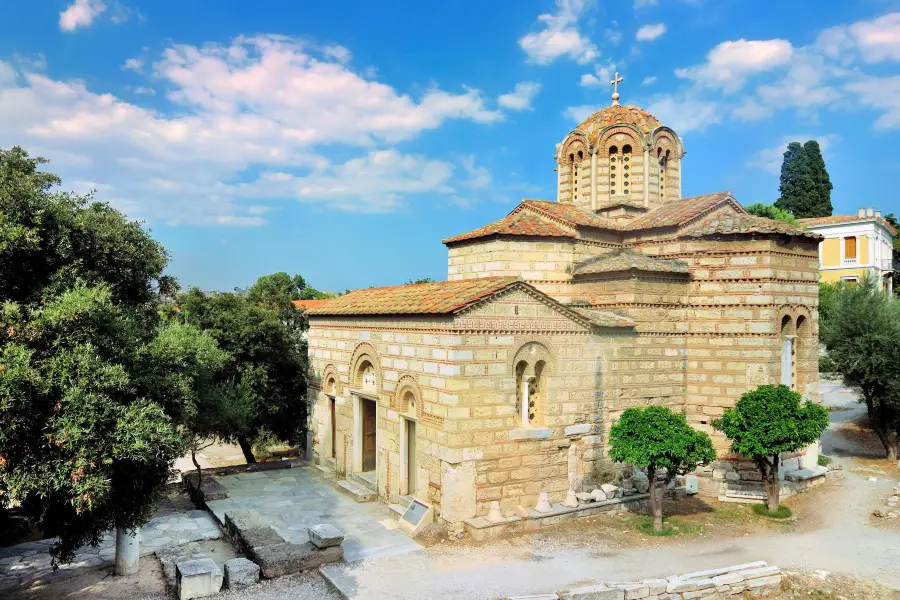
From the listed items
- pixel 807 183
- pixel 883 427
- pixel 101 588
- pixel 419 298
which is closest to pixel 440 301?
pixel 419 298

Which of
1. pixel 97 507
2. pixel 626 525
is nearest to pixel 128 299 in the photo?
pixel 97 507

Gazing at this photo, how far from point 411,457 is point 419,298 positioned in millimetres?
3136

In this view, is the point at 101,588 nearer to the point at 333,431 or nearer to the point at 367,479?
the point at 367,479

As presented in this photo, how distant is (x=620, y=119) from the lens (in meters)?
17.1

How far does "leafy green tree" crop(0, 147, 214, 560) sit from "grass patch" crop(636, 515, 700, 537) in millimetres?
7932

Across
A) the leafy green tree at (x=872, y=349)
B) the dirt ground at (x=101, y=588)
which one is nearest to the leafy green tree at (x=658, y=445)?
the dirt ground at (x=101, y=588)

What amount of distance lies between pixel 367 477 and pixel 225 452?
47.2 ft

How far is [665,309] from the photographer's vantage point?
13.5m

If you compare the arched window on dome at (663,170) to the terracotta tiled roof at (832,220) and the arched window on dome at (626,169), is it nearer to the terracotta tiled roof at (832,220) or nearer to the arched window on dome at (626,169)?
the arched window on dome at (626,169)

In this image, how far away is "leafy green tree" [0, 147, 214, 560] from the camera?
6410 mm

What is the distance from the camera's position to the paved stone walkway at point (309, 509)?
10.2m

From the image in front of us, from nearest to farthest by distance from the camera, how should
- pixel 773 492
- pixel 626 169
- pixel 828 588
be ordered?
pixel 828 588
pixel 773 492
pixel 626 169

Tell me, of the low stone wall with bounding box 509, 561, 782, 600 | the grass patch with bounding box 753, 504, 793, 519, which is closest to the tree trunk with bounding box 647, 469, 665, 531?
the low stone wall with bounding box 509, 561, 782, 600

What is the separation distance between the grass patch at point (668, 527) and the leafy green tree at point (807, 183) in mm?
33467
